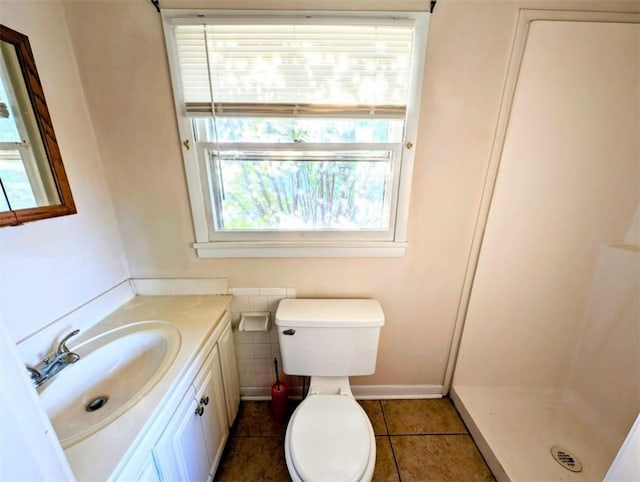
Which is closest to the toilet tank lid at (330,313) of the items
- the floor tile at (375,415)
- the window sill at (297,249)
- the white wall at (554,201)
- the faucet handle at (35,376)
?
the window sill at (297,249)

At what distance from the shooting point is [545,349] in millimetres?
1500

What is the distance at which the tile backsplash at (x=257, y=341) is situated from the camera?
4.63 feet

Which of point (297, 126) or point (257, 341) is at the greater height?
point (297, 126)

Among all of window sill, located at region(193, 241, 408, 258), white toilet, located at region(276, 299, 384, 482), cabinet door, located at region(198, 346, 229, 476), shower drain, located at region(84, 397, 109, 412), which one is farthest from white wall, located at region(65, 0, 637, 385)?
shower drain, located at region(84, 397, 109, 412)

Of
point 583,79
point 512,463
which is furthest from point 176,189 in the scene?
point 512,463

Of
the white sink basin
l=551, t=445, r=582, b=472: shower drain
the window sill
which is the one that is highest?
the window sill

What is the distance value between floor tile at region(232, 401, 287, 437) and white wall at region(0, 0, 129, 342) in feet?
3.39

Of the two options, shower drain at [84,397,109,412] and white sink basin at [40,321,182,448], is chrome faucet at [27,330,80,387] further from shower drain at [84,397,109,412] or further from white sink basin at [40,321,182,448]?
shower drain at [84,397,109,412]

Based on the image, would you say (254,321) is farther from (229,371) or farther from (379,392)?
(379,392)

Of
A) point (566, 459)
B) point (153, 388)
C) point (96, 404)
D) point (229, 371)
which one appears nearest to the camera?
point (153, 388)

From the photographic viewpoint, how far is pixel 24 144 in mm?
884

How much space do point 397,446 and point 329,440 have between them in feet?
2.03

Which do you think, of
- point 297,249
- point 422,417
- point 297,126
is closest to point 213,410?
point 297,249

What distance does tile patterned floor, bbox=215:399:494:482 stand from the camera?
1.25 meters
